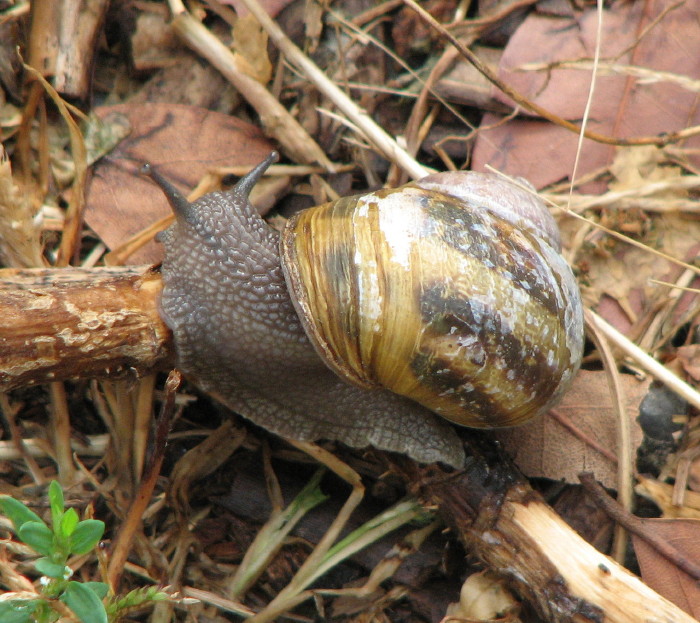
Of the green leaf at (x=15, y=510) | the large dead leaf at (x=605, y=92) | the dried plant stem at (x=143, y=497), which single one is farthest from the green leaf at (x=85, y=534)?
the large dead leaf at (x=605, y=92)

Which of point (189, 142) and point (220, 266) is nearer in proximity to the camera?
point (220, 266)

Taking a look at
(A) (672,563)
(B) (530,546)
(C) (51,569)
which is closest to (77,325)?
(C) (51,569)

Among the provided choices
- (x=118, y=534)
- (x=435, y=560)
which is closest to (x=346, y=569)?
(x=435, y=560)

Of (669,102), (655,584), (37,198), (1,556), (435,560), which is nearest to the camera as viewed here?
(1,556)

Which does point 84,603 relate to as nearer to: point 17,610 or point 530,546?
point 17,610

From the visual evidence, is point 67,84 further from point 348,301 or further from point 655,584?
point 655,584
